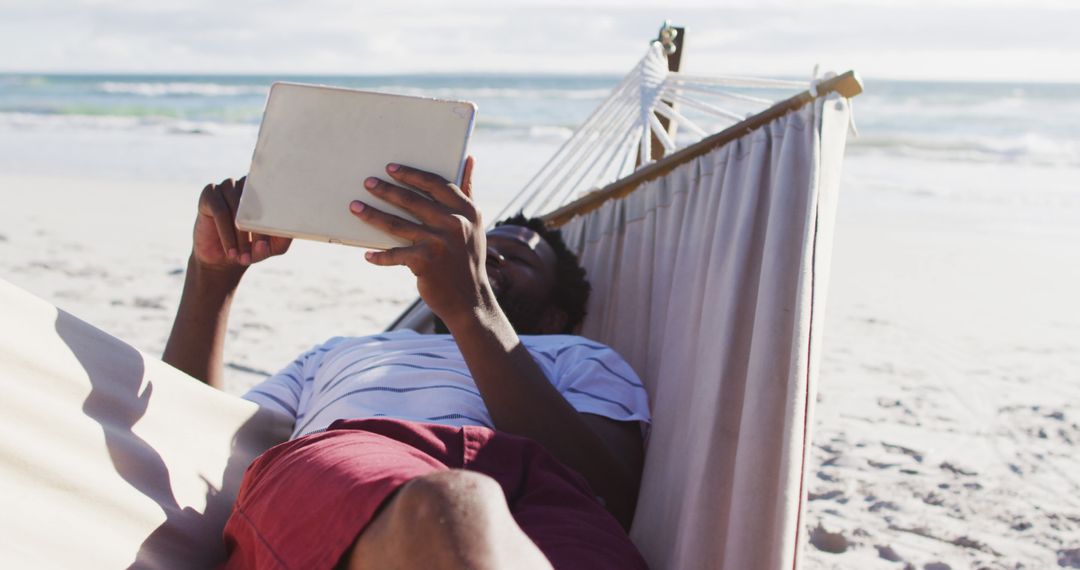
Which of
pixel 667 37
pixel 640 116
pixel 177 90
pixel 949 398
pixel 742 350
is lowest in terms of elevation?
pixel 949 398

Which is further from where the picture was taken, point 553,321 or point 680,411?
point 553,321

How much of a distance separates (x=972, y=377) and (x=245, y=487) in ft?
9.42

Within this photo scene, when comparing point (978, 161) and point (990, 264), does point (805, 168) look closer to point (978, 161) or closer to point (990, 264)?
point (990, 264)

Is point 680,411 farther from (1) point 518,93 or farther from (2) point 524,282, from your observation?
(1) point 518,93

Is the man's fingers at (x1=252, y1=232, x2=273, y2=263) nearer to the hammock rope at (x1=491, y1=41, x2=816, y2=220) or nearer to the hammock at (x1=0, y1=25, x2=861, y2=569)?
the hammock at (x1=0, y1=25, x2=861, y2=569)

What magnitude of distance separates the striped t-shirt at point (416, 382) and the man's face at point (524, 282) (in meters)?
0.21

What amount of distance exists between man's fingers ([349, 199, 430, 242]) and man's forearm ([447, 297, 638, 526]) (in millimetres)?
136

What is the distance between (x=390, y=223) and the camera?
1144mm

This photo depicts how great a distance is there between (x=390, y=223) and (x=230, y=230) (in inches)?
14.8

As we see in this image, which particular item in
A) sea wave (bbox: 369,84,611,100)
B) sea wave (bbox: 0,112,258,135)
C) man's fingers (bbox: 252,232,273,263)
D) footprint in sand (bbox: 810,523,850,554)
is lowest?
footprint in sand (bbox: 810,523,850,554)

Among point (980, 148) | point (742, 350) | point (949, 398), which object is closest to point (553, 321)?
point (742, 350)

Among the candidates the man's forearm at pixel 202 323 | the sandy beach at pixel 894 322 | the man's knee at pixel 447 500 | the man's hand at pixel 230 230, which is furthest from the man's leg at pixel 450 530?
the sandy beach at pixel 894 322

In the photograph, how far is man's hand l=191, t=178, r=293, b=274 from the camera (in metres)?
1.37

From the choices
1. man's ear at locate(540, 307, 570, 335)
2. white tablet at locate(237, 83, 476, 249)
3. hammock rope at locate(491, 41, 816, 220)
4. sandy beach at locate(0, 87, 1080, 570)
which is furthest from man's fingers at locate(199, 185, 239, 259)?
sandy beach at locate(0, 87, 1080, 570)
